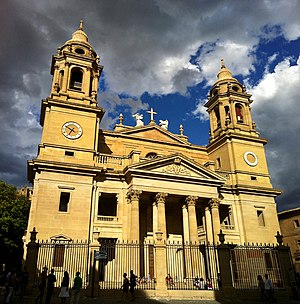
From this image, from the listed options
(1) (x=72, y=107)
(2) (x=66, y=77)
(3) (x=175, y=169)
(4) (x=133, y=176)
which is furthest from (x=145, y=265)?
(2) (x=66, y=77)

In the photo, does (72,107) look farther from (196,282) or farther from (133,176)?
(196,282)

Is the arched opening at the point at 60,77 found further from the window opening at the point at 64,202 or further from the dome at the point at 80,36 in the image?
the window opening at the point at 64,202

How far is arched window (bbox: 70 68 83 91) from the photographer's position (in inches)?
1130

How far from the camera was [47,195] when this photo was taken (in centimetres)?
2206

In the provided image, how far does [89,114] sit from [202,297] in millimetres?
17053

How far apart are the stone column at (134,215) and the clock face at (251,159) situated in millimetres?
12661

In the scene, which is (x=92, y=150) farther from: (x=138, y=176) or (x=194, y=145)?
(x=194, y=145)

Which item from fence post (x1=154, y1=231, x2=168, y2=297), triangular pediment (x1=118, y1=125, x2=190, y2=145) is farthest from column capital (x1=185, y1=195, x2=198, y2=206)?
fence post (x1=154, y1=231, x2=168, y2=297)

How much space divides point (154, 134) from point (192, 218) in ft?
34.8

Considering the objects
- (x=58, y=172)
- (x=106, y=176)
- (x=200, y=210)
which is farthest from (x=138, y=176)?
(x=200, y=210)

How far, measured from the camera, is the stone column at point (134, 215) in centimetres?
2197

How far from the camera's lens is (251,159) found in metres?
30.9

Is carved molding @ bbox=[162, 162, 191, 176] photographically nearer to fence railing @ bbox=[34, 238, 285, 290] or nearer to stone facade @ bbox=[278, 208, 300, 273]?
fence railing @ bbox=[34, 238, 285, 290]

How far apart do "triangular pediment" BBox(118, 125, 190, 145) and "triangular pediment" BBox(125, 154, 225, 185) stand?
593cm
